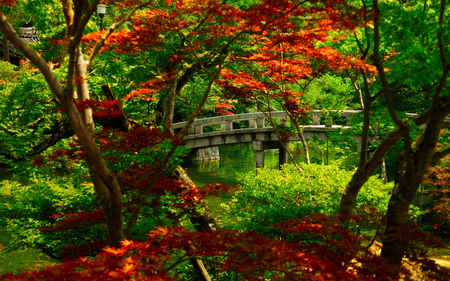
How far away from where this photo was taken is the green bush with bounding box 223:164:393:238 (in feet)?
22.5

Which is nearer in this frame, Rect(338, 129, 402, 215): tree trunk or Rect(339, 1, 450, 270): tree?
Rect(339, 1, 450, 270): tree

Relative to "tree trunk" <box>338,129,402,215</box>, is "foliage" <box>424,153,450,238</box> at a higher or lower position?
lower

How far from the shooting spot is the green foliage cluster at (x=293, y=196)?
6.86 meters

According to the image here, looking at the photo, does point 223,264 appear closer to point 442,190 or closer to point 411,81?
point 411,81

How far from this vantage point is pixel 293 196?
727 centimetres

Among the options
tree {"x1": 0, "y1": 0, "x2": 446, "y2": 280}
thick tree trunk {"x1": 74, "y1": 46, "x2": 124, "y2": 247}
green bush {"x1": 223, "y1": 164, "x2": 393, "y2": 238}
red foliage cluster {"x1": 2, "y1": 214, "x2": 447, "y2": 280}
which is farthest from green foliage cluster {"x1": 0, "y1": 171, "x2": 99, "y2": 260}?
red foliage cluster {"x1": 2, "y1": 214, "x2": 447, "y2": 280}

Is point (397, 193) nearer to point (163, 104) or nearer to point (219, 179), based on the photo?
point (163, 104)

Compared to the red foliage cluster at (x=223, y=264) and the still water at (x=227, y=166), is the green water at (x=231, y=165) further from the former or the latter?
the red foliage cluster at (x=223, y=264)

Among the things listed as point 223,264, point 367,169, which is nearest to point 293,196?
point 367,169

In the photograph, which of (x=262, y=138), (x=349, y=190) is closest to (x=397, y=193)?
(x=349, y=190)

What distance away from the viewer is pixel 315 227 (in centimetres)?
420

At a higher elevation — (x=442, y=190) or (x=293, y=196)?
(x=293, y=196)

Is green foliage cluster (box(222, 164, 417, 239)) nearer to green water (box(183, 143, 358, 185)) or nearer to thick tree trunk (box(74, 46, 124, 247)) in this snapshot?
thick tree trunk (box(74, 46, 124, 247))

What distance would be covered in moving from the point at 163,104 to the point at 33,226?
371cm
